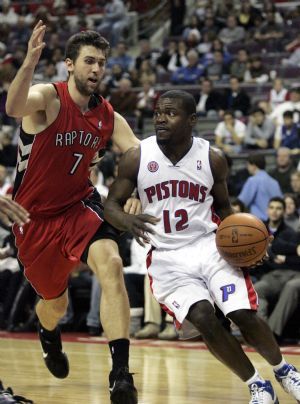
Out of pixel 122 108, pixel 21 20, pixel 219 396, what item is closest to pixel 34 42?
pixel 219 396

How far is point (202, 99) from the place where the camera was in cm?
1562

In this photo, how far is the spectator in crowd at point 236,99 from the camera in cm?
1481

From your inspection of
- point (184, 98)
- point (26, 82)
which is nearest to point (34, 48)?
point (26, 82)

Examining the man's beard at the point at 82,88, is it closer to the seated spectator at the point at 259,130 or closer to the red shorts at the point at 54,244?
the red shorts at the point at 54,244

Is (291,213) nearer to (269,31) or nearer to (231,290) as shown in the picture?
(231,290)

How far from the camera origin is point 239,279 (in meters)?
5.13

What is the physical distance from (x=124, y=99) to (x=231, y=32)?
3220 millimetres

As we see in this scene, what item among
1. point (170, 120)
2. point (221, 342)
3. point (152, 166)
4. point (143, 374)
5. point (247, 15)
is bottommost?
point (143, 374)

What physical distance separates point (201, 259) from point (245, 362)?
668 millimetres

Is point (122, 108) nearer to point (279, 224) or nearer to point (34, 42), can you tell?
point (279, 224)

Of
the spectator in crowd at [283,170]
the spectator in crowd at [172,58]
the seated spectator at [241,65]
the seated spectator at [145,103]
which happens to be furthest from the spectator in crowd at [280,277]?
the spectator in crowd at [172,58]

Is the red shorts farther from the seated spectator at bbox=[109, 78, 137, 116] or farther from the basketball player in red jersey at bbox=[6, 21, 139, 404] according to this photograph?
the seated spectator at bbox=[109, 78, 137, 116]

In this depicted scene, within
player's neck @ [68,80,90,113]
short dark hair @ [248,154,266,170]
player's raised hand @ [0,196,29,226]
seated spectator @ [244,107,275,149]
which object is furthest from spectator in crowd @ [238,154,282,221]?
player's raised hand @ [0,196,29,226]

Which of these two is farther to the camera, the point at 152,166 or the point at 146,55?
the point at 146,55
